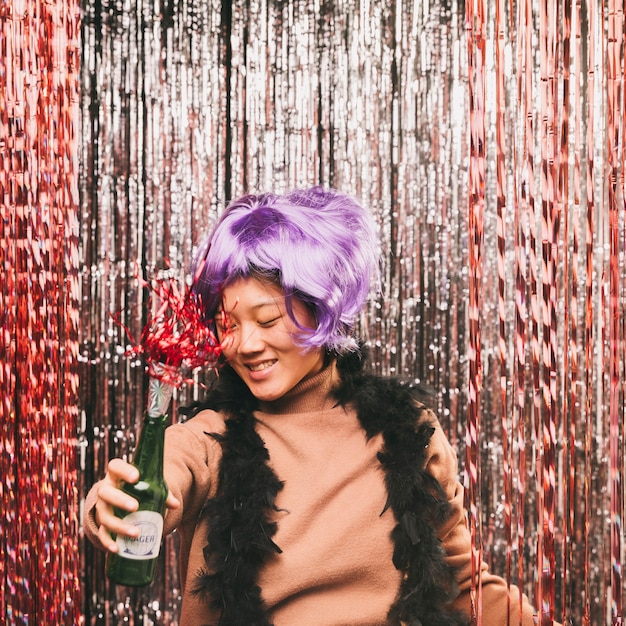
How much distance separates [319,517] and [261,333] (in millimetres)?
325

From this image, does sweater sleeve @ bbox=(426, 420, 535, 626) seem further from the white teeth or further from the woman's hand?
the woman's hand

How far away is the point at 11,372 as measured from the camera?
58.4 inches

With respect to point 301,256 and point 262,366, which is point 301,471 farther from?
point 301,256

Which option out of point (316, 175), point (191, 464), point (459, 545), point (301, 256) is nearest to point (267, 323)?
point (301, 256)

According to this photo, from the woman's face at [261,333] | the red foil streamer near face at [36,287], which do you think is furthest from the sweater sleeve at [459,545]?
the red foil streamer near face at [36,287]

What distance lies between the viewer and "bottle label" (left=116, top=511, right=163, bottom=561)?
992mm

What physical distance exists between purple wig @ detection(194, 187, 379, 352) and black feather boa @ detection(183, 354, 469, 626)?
0.18 m

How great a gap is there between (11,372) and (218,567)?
1.82ft

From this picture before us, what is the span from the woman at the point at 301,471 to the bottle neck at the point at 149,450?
0.12 m

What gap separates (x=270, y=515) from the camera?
1.31 meters

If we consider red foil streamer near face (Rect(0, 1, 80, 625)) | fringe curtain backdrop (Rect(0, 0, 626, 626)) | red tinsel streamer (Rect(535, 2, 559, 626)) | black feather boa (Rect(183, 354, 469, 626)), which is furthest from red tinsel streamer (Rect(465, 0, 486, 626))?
fringe curtain backdrop (Rect(0, 0, 626, 626))

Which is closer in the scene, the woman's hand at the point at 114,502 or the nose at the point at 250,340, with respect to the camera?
the woman's hand at the point at 114,502

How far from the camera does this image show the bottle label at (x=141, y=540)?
39.0 inches

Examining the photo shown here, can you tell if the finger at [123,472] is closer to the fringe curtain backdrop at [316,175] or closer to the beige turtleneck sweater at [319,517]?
the beige turtleneck sweater at [319,517]
